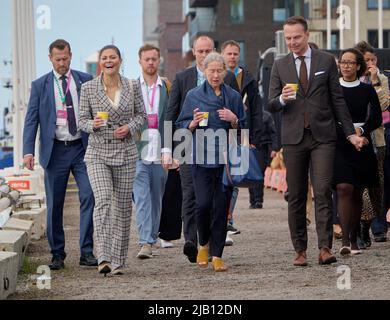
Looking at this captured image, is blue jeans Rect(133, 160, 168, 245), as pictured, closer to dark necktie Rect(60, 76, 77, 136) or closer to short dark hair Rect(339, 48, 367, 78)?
dark necktie Rect(60, 76, 77, 136)

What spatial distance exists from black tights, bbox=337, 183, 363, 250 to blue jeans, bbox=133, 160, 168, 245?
2.05 m

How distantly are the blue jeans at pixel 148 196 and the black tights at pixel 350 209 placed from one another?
2.05 m

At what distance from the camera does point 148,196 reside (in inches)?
598

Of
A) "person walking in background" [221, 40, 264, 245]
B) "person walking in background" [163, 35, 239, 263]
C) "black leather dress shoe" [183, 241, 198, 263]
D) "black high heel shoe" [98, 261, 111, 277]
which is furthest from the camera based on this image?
"person walking in background" [221, 40, 264, 245]

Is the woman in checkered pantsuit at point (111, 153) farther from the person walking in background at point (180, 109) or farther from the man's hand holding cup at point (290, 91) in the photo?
the man's hand holding cup at point (290, 91)

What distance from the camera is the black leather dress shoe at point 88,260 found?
13460mm

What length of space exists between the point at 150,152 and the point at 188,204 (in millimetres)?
1545

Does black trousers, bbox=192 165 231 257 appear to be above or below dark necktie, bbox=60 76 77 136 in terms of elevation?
below

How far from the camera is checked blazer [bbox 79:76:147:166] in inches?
501

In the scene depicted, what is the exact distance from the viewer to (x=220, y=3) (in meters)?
92.1

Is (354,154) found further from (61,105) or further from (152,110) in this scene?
(61,105)

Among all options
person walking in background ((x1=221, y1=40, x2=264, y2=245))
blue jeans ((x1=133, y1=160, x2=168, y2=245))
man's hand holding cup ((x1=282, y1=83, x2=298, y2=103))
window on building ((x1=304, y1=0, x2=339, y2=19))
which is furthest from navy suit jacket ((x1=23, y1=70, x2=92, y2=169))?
window on building ((x1=304, y1=0, x2=339, y2=19))

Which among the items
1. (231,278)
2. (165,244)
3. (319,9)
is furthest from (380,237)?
(319,9)

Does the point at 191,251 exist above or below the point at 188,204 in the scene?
below
